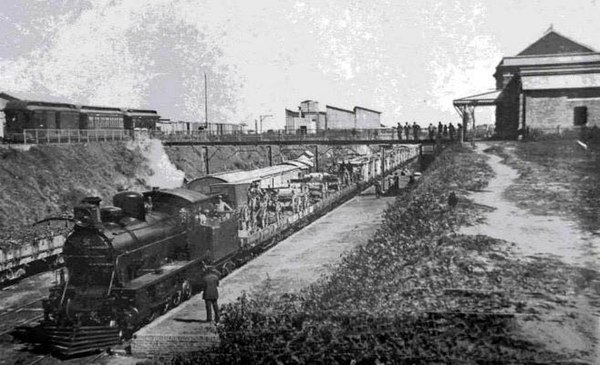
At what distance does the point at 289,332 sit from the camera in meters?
8.36

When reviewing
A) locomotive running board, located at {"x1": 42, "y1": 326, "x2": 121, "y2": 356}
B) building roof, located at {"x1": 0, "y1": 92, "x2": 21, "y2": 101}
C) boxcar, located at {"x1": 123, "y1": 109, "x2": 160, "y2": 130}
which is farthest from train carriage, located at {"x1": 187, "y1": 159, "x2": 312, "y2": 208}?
boxcar, located at {"x1": 123, "y1": 109, "x2": 160, "y2": 130}

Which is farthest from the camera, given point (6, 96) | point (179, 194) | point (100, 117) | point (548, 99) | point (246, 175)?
point (100, 117)

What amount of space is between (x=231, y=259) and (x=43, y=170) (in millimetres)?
19267

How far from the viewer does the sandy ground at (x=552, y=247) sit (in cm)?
755

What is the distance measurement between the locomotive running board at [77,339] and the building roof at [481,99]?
33057mm

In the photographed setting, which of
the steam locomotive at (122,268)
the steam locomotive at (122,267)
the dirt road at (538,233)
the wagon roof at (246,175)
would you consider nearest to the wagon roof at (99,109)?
the wagon roof at (246,175)

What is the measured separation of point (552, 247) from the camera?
1216cm

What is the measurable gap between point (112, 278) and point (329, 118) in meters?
50.3

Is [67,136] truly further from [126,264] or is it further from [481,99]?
[481,99]

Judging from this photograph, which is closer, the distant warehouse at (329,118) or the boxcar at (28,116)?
the boxcar at (28,116)

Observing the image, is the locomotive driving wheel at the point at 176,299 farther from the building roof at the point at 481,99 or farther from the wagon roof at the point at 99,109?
the wagon roof at the point at 99,109

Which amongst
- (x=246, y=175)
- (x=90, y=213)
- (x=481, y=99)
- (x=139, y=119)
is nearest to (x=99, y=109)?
(x=139, y=119)

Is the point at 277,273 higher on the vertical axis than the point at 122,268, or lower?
lower

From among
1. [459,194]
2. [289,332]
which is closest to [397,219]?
[459,194]
